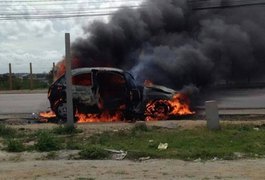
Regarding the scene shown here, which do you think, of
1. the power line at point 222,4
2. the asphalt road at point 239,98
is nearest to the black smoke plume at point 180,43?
the power line at point 222,4

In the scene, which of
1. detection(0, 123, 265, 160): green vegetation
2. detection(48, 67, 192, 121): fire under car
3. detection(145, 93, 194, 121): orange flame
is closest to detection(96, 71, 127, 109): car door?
detection(48, 67, 192, 121): fire under car

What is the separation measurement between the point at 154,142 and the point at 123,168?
2.39 m

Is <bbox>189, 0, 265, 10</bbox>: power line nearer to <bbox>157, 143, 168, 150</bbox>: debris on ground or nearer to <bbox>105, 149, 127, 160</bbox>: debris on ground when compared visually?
<bbox>157, 143, 168, 150</bbox>: debris on ground

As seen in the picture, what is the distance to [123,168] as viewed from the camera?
8.20m

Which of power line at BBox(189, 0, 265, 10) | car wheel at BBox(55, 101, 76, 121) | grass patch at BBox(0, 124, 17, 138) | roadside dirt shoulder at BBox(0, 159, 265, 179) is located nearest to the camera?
roadside dirt shoulder at BBox(0, 159, 265, 179)

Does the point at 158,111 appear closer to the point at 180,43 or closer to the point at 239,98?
the point at 180,43

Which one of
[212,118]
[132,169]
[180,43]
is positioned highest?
[180,43]

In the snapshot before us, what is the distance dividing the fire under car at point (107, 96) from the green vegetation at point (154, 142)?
234 cm

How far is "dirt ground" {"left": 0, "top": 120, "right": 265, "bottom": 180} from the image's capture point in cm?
754

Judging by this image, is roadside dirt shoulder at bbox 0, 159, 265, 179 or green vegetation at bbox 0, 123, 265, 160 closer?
roadside dirt shoulder at bbox 0, 159, 265, 179

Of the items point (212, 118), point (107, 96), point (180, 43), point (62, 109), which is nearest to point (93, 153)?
point (212, 118)

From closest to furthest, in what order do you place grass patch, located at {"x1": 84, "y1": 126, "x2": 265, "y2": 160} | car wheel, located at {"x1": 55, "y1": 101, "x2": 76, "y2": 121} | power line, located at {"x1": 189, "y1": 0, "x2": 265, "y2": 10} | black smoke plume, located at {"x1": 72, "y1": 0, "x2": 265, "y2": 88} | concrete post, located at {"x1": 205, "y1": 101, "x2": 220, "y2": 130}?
grass patch, located at {"x1": 84, "y1": 126, "x2": 265, "y2": 160}, concrete post, located at {"x1": 205, "y1": 101, "x2": 220, "y2": 130}, car wheel, located at {"x1": 55, "y1": 101, "x2": 76, "y2": 121}, black smoke plume, located at {"x1": 72, "y1": 0, "x2": 265, "y2": 88}, power line, located at {"x1": 189, "y1": 0, "x2": 265, "y2": 10}

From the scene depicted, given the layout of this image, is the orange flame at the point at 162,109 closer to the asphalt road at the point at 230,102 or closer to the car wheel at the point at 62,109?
the car wheel at the point at 62,109

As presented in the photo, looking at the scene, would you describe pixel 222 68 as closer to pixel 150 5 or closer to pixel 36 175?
pixel 150 5
